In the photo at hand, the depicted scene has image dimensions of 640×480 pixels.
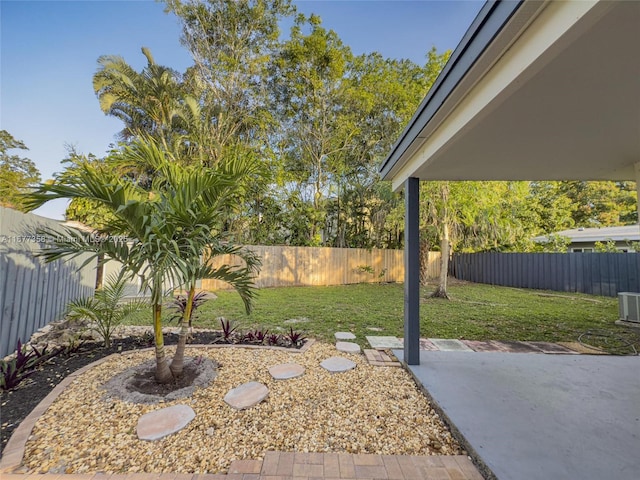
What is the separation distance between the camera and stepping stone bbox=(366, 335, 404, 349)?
370cm

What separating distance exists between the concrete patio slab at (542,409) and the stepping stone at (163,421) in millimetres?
1900

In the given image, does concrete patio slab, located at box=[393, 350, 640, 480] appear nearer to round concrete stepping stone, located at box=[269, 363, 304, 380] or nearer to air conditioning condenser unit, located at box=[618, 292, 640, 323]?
round concrete stepping stone, located at box=[269, 363, 304, 380]

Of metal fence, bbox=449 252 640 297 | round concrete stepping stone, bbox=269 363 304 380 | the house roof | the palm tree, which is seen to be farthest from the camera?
the house roof

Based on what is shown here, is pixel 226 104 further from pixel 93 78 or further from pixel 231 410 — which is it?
pixel 231 410

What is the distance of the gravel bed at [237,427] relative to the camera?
1.66 metres

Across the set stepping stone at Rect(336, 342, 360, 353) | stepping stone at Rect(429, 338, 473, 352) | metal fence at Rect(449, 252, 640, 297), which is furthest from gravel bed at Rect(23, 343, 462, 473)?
metal fence at Rect(449, 252, 640, 297)

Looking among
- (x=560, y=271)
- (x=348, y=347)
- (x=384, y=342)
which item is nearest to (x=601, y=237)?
(x=560, y=271)

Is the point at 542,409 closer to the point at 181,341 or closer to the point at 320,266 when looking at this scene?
the point at 181,341

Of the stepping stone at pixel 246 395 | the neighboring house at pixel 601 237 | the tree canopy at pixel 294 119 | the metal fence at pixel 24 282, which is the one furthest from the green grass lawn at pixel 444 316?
the neighboring house at pixel 601 237

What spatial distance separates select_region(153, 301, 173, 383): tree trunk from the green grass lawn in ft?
6.81

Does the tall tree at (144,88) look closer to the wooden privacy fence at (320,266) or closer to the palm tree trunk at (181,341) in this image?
the wooden privacy fence at (320,266)

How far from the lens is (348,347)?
3.59m

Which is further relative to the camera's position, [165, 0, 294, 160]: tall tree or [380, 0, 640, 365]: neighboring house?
[165, 0, 294, 160]: tall tree

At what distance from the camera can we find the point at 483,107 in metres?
1.70
